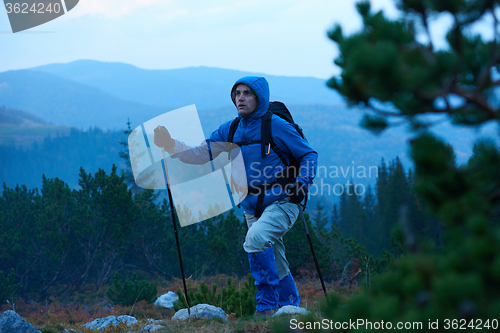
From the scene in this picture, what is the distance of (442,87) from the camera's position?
1.61 metres

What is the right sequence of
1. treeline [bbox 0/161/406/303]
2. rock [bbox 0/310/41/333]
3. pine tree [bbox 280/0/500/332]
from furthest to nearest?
treeline [bbox 0/161/406/303]
rock [bbox 0/310/41/333]
pine tree [bbox 280/0/500/332]

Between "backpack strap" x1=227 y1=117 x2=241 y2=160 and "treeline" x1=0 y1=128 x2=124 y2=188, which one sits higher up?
"treeline" x1=0 y1=128 x2=124 y2=188

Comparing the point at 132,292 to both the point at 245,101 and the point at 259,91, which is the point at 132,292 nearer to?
the point at 245,101

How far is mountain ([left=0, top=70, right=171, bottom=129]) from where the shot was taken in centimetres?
14875

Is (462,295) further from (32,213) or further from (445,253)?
(32,213)

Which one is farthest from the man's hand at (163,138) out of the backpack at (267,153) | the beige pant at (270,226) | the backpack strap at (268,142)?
the beige pant at (270,226)

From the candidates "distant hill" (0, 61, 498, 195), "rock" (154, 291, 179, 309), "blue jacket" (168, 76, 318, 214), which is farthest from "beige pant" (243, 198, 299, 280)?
"distant hill" (0, 61, 498, 195)

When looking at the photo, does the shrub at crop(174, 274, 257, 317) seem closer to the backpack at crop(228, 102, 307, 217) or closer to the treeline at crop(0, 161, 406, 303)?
the backpack at crop(228, 102, 307, 217)

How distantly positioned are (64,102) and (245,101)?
17433 cm

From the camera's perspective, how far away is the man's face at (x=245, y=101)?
556 cm

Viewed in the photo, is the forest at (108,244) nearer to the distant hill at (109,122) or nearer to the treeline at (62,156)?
the distant hill at (109,122)

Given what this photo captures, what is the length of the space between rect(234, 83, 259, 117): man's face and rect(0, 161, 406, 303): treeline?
8.62 m

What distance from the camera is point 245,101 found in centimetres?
556

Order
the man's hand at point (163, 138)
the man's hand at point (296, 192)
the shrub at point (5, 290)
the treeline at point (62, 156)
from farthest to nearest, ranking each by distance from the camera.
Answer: the treeline at point (62, 156) → the shrub at point (5, 290) → the man's hand at point (163, 138) → the man's hand at point (296, 192)
